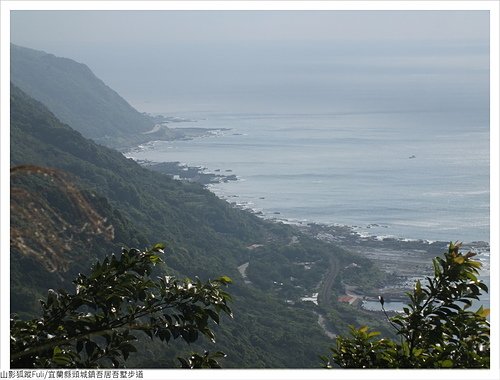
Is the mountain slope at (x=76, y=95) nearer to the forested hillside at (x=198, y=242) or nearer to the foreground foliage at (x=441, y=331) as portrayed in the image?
the forested hillside at (x=198, y=242)

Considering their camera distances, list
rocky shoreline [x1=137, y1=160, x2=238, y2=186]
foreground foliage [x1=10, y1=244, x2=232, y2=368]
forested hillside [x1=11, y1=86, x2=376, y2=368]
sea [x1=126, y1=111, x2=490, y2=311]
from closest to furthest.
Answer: foreground foliage [x1=10, y1=244, x2=232, y2=368] → forested hillside [x1=11, y1=86, x2=376, y2=368] → sea [x1=126, y1=111, x2=490, y2=311] → rocky shoreline [x1=137, y1=160, x2=238, y2=186]

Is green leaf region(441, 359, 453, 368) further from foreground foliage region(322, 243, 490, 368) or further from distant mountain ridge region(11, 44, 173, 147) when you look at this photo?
distant mountain ridge region(11, 44, 173, 147)

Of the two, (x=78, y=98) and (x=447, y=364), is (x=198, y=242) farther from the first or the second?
(x=447, y=364)

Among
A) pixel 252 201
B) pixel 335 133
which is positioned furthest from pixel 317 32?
pixel 335 133

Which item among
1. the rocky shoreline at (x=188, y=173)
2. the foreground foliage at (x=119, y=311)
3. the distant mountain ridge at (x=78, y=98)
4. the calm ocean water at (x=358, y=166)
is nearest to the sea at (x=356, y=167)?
the calm ocean water at (x=358, y=166)

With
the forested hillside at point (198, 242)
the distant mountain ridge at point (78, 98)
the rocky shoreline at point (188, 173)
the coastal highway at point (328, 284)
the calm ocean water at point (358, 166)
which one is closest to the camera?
the forested hillside at point (198, 242)

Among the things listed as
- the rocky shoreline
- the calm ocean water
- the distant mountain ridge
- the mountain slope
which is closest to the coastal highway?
the calm ocean water
